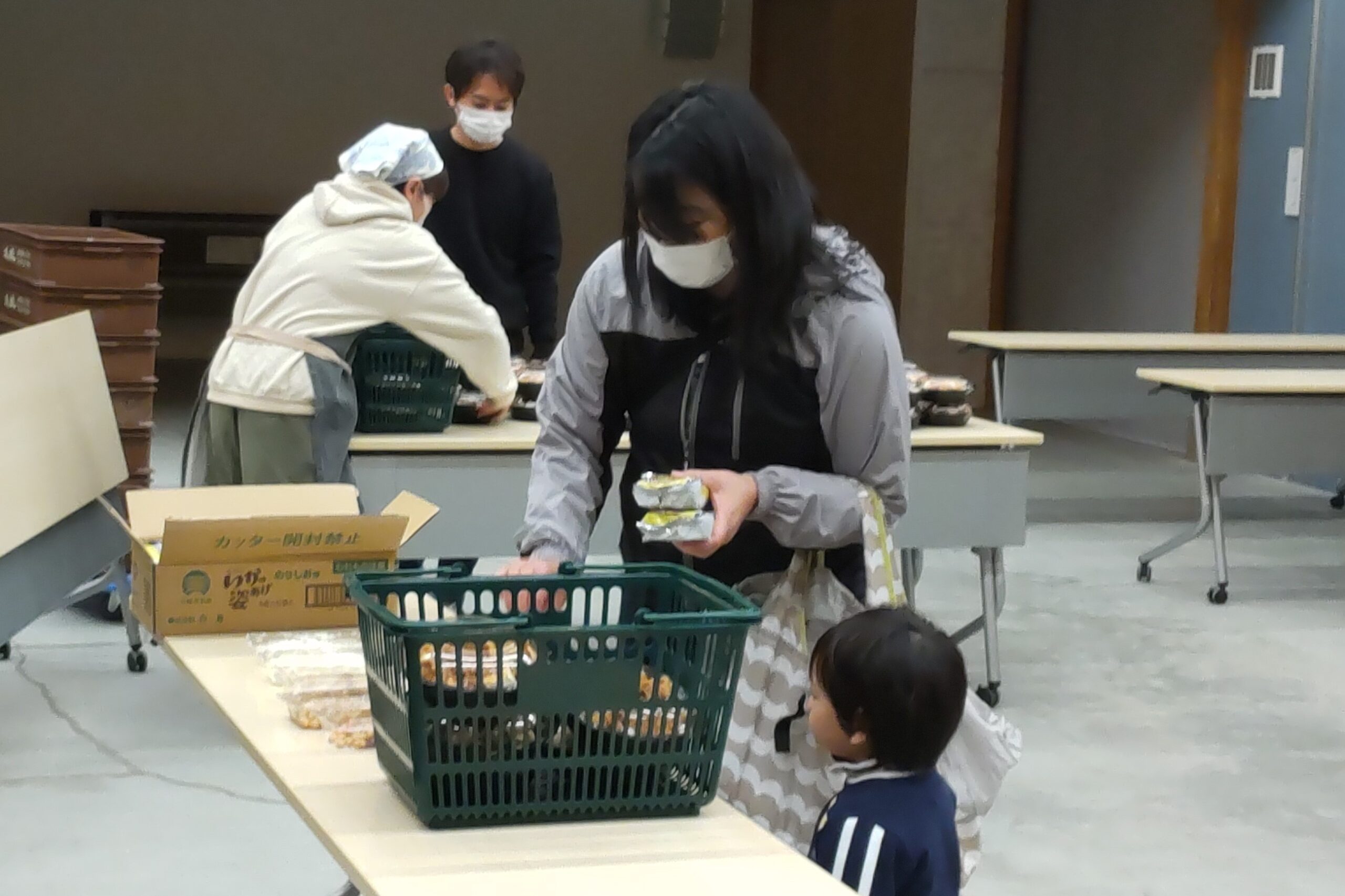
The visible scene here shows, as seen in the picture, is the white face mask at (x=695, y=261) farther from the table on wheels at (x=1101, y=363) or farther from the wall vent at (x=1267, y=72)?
the wall vent at (x=1267, y=72)

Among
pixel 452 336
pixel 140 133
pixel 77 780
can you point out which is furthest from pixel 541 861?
pixel 140 133

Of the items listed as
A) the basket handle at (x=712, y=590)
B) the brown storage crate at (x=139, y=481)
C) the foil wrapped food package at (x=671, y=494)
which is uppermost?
the foil wrapped food package at (x=671, y=494)

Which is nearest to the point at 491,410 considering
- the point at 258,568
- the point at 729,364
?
the point at 258,568

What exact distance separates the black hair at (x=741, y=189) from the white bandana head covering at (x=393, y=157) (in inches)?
61.7

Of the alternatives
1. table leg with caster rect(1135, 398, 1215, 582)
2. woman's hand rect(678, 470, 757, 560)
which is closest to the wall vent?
table leg with caster rect(1135, 398, 1215, 582)

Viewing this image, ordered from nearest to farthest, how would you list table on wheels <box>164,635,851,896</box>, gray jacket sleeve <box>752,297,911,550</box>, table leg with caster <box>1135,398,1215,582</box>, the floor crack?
table on wheels <box>164,635,851,896</box>
gray jacket sleeve <box>752,297,911,550</box>
the floor crack
table leg with caster <box>1135,398,1215,582</box>

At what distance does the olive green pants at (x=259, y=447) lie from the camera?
352 centimetres

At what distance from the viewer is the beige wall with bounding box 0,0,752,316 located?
35.9 feet

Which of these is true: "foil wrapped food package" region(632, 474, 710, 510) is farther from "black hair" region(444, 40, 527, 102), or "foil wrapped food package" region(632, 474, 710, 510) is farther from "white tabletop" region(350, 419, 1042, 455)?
"black hair" region(444, 40, 527, 102)

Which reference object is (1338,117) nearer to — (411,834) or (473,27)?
(473,27)

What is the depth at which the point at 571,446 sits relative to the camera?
7.25 feet

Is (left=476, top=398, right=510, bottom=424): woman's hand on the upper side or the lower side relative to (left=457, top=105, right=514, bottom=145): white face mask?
lower

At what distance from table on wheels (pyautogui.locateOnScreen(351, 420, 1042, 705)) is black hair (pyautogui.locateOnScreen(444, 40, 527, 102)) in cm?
103

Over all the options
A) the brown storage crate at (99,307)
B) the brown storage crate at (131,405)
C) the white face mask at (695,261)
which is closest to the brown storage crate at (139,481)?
the brown storage crate at (131,405)
